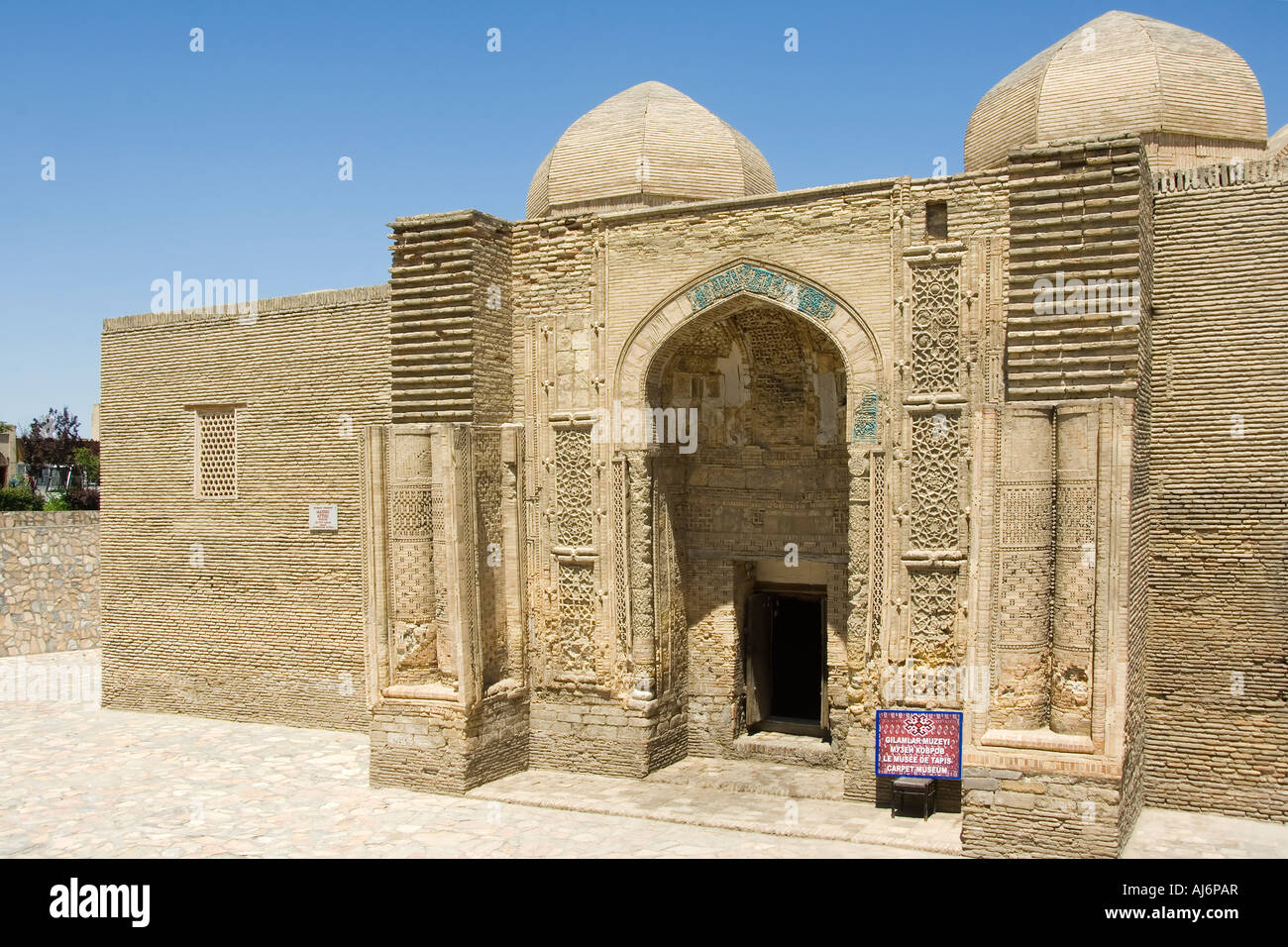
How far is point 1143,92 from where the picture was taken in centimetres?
1140

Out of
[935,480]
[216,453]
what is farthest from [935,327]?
[216,453]

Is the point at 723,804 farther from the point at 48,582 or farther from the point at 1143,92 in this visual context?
the point at 48,582

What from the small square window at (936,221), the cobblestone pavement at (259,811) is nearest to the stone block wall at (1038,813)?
the cobblestone pavement at (259,811)

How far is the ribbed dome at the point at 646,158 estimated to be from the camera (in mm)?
13055

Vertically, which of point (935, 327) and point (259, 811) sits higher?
point (935, 327)

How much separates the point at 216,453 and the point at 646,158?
6.16m

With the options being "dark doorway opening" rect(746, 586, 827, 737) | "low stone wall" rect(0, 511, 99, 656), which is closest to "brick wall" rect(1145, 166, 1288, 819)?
"dark doorway opening" rect(746, 586, 827, 737)

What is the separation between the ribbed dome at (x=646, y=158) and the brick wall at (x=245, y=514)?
8.24 feet

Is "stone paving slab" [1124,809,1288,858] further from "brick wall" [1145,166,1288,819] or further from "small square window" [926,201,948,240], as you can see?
"small square window" [926,201,948,240]

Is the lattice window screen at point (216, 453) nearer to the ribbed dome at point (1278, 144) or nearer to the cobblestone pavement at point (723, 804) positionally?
the cobblestone pavement at point (723, 804)

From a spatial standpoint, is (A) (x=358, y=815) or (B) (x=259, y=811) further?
(B) (x=259, y=811)

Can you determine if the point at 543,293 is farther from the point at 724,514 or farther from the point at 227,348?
the point at 227,348

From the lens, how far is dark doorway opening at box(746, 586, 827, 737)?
39.1 feet
